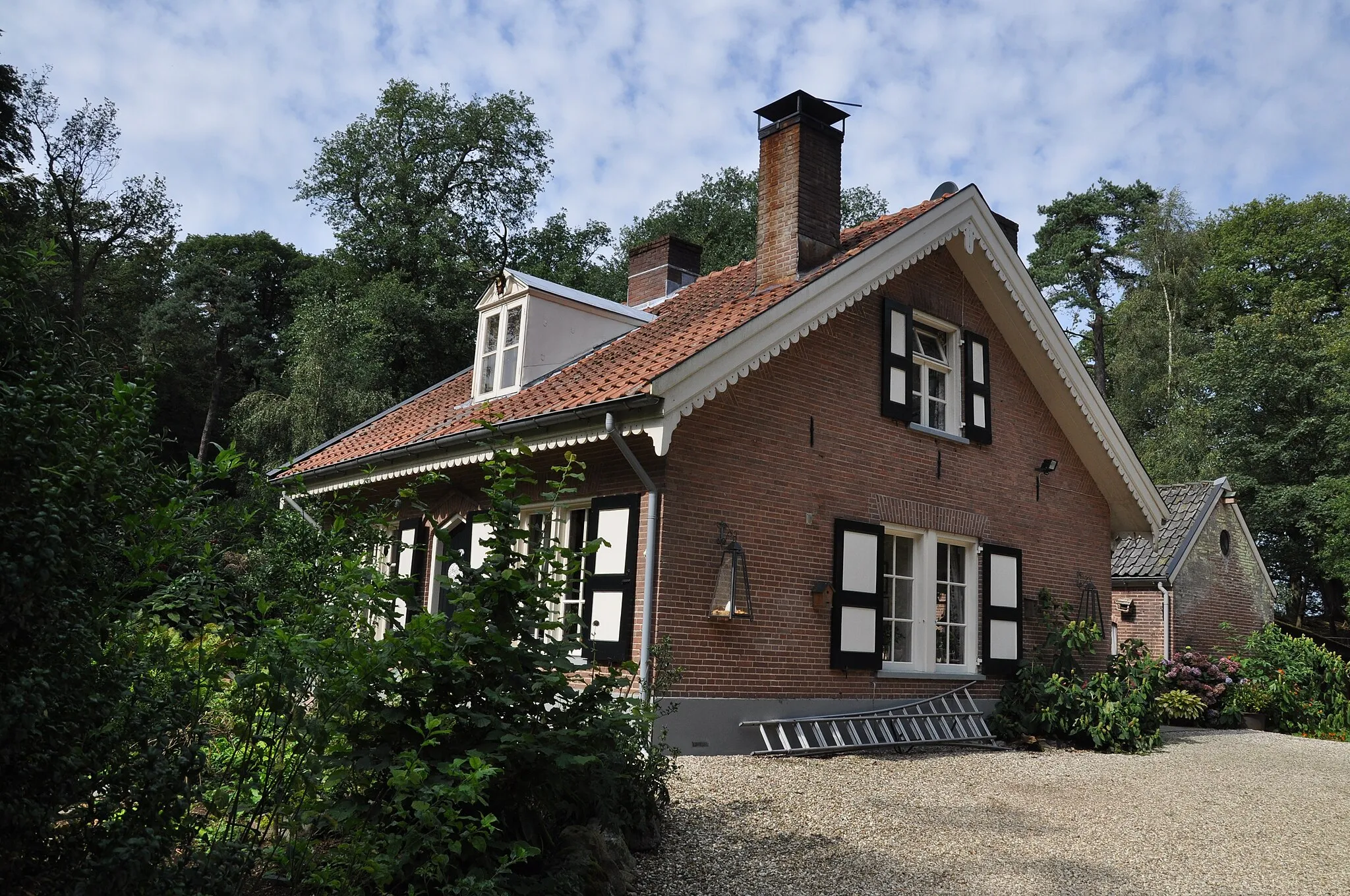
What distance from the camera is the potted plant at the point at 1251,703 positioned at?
54.4 ft

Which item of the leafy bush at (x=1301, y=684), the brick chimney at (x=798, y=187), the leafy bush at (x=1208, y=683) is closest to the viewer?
the brick chimney at (x=798, y=187)

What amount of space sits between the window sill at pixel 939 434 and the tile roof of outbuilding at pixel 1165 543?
7.92 m

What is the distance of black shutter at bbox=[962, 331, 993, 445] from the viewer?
12.5 meters

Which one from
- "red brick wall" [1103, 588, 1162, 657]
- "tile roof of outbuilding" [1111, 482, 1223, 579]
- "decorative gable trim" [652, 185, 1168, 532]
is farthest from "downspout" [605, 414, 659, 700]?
"tile roof of outbuilding" [1111, 482, 1223, 579]

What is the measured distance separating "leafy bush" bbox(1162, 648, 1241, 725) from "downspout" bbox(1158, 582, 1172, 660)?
1.27m

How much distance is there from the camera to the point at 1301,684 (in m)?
17.3

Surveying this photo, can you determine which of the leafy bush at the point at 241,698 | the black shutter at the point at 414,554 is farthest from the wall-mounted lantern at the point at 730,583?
the black shutter at the point at 414,554

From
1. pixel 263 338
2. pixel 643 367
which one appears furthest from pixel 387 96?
pixel 643 367

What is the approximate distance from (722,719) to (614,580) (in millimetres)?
1620

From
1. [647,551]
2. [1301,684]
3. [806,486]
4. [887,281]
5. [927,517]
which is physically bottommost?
[1301,684]

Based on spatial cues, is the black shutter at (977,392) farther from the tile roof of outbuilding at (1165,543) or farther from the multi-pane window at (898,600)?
the tile roof of outbuilding at (1165,543)

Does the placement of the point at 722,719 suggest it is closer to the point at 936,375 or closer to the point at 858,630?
the point at 858,630

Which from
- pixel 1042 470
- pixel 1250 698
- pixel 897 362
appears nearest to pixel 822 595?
pixel 897 362

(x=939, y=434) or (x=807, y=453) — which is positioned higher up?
(x=939, y=434)
